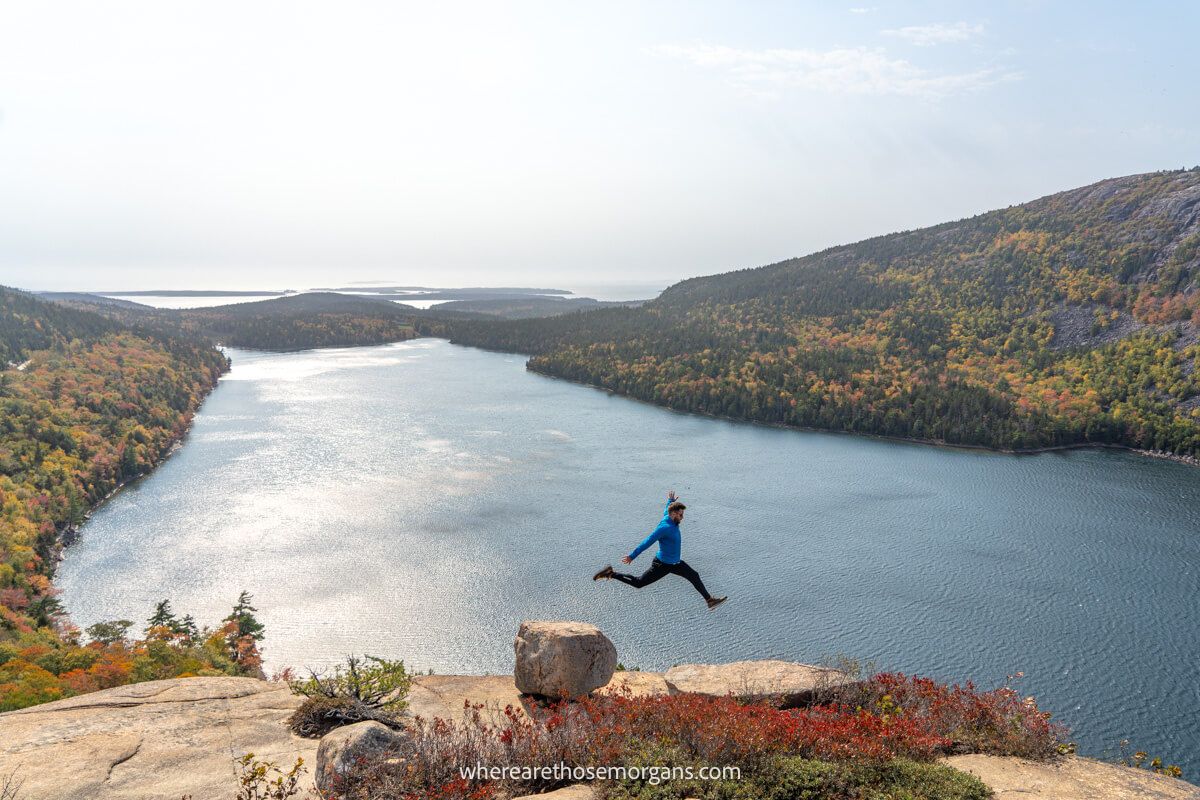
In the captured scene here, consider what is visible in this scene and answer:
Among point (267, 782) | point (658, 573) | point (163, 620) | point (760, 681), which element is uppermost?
point (658, 573)

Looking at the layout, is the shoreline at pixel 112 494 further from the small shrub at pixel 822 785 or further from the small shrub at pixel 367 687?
the small shrub at pixel 822 785

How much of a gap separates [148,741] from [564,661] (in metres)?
10.4

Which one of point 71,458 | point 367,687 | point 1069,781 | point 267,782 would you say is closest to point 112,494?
point 71,458

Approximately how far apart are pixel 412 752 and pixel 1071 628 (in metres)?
A: 62.2

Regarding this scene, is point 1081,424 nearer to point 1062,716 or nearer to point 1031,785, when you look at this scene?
point 1062,716

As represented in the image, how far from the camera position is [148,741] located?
47.9ft

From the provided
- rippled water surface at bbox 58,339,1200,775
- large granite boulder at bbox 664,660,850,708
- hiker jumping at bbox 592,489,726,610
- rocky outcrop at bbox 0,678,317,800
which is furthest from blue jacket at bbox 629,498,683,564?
rippled water surface at bbox 58,339,1200,775

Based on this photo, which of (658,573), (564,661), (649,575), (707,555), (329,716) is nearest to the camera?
(329,716)

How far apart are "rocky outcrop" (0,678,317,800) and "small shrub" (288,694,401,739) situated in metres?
0.38

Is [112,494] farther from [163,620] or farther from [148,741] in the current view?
[148,741]

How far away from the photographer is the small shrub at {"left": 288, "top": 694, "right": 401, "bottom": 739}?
1576 centimetres

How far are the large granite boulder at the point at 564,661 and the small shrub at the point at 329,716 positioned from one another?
4388 mm

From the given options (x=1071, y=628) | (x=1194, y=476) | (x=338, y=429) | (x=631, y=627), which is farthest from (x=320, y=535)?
(x=1194, y=476)

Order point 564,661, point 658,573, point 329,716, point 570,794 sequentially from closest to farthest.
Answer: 1. point 570,794
2. point 329,716
3. point 564,661
4. point 658,573
